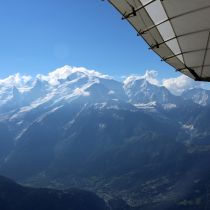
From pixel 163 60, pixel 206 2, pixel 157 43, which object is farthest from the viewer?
pixel 163 60

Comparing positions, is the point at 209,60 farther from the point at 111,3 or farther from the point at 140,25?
the point at 111,3

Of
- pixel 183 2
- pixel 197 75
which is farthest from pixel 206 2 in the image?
pixel 197 75

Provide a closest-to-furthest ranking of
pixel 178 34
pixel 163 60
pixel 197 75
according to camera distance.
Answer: pixel 178 34
pixel 163 60
pixel 197 75

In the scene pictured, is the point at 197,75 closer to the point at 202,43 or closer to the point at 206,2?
the point at 202,43

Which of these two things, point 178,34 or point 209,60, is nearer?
point 178,34

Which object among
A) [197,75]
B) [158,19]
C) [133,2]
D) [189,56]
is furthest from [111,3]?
[197,75]

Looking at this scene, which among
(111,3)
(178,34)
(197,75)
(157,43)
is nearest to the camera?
(111,3)
